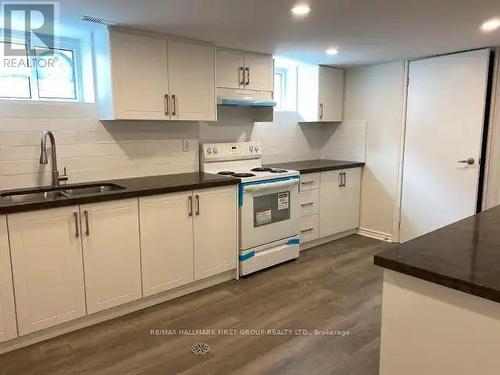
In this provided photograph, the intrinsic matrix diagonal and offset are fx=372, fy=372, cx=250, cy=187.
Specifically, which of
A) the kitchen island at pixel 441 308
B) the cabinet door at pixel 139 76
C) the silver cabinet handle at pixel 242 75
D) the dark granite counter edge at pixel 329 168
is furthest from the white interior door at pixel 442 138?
the cabinet door at pixel 139 76

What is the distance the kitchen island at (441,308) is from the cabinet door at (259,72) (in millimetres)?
2675

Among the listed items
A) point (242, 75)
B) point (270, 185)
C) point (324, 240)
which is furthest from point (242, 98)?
point (324, 240)

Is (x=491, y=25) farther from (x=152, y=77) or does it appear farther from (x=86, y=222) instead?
(x=86, y=222)

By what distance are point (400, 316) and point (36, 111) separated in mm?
2728

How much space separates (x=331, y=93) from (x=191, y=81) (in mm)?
2047

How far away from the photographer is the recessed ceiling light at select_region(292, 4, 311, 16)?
2297 mm

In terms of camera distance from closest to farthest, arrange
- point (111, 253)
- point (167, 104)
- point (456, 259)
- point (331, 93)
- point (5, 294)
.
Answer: point (456, 259), point (5, 294), point (111, 253), point (167, 104), point (331, 93)

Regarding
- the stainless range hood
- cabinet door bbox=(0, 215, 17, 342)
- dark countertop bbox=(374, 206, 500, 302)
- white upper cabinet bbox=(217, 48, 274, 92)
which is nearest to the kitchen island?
dark countertop bbox=(374, 206, 500, 302)

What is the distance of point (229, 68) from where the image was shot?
11.7 ft

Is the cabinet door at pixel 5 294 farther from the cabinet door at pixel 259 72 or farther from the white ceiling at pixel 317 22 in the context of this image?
the cabinet door at pixel 259 72

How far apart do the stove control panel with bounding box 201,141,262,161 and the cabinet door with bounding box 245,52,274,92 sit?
0.60 metres

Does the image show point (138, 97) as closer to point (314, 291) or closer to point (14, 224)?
point (14, 224)

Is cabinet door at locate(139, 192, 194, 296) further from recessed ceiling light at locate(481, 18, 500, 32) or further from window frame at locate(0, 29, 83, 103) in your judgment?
recessed ceiling light at locate(481, 18, 500, 32)

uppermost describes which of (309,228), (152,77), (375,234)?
(152,77)
